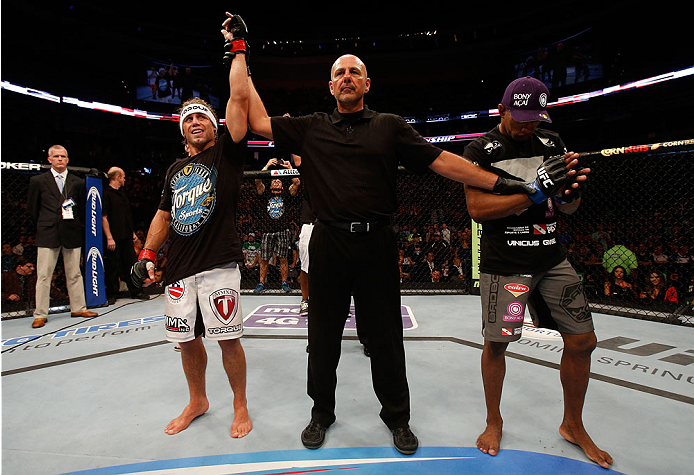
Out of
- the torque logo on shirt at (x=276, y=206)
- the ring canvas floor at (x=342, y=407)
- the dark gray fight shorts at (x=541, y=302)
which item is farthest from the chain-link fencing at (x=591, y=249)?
the dark gray fight shorts at (x=541, y=302)

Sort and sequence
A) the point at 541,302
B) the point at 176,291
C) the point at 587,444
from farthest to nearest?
the point at 176,291
the point at 541,302
the point at 587,444

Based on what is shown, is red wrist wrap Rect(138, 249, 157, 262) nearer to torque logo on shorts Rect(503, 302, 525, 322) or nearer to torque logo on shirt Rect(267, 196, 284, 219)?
torque logo on shorts Rect(503, 302, 525, 322)

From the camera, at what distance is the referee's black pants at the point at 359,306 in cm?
159

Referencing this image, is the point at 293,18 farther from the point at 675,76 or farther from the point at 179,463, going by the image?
the point at 179,463

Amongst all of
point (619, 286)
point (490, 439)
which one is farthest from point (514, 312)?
point (619, 286)

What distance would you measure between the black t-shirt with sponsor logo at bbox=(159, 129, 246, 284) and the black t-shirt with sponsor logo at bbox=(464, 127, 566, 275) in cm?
114

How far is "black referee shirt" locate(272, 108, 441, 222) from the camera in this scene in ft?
5.10

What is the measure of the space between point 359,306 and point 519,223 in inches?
31.1

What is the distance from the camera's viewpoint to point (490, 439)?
1532 millimetres

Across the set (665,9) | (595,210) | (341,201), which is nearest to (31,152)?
(341,201)

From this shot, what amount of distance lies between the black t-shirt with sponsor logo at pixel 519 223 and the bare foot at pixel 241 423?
1340 millimetres

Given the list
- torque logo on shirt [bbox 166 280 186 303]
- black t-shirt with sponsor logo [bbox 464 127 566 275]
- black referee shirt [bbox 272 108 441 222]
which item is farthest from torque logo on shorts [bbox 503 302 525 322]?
torque logo on shirt [bbox 166 280 186 303]

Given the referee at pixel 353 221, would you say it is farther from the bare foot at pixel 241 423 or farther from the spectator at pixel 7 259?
the spectator at pixel 7 259

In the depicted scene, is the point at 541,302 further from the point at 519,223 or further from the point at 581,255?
the point at 581,255
